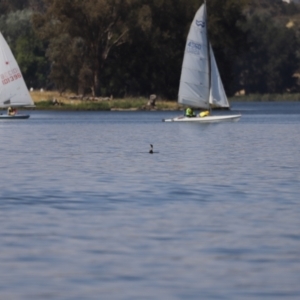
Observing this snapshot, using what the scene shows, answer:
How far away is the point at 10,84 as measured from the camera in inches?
3369

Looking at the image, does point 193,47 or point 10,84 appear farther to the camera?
point 10,84

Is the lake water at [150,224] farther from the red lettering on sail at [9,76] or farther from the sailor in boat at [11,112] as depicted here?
the red lettering on sail at [9,76]

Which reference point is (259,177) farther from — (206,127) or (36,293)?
(206,127)

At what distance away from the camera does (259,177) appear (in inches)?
1297

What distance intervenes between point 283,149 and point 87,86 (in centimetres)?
6926

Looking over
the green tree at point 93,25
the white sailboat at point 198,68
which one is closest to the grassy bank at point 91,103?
the green tree at point 93,25

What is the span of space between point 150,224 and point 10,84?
64492mm

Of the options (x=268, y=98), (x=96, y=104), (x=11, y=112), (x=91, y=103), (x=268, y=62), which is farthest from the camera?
(x=268, y=62)

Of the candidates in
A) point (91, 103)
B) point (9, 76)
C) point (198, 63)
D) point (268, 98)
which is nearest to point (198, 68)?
point (198, 63)

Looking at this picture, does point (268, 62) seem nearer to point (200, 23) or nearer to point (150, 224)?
point (200, 23)

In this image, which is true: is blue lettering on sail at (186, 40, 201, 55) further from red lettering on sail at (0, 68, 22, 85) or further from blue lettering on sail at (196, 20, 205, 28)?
red lettering on sail at (0, 68, 22, 85)

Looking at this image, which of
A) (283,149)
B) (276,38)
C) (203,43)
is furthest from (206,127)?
(276,38)

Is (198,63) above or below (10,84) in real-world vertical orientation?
above

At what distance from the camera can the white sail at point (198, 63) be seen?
266 ft
